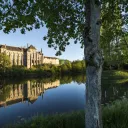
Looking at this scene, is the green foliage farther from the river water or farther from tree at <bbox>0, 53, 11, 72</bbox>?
the river water

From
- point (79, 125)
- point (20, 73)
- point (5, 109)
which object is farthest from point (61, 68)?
point (79, 125)

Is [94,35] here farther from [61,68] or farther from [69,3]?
[61,68]

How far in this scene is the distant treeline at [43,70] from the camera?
64938mm

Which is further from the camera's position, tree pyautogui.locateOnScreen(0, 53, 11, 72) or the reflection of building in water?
tree pyautogui.locateOnScreen(0, 53, 11, 72)

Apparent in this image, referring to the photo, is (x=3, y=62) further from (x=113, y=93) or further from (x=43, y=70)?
(x=113, y=93)

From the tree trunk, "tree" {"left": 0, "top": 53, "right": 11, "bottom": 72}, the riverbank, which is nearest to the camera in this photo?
the tree trunk

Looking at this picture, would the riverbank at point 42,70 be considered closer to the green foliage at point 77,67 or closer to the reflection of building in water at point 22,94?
the green foliage at point 77,67

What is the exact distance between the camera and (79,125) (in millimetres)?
7465

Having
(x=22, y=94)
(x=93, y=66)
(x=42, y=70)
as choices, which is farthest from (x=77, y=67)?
(x=93, y=66)

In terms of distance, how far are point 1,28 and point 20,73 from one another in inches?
2458

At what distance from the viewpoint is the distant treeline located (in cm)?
6494

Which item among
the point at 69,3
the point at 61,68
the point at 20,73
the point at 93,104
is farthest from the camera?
the point at 61,68

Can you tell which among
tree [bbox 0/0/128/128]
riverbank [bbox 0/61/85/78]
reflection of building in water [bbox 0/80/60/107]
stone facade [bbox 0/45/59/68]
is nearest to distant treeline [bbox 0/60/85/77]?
riverbank [bbox 0/61/85/78]

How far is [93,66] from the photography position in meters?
5.00
